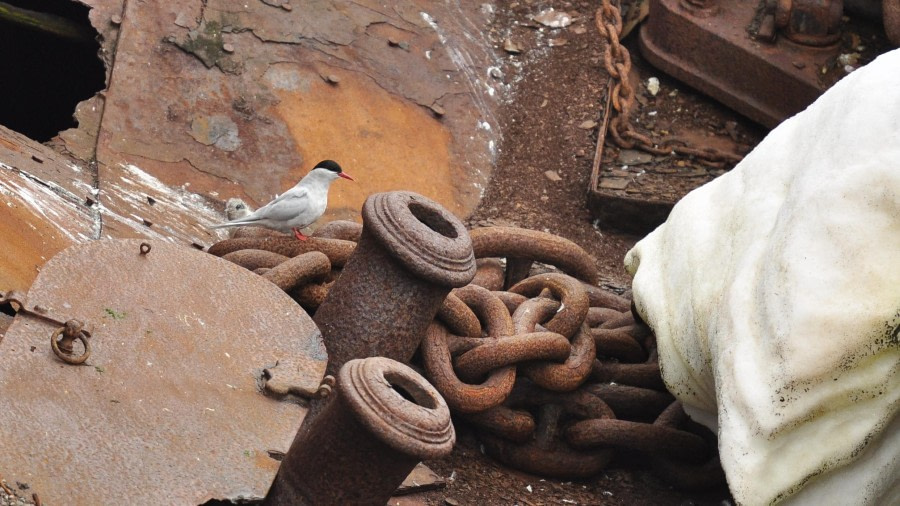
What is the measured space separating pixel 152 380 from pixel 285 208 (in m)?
1.25

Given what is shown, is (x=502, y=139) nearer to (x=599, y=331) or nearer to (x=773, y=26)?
(x=773, y=26)

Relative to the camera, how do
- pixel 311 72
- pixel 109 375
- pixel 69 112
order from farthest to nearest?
pixel 69 112 → pixel 311 72 → pixel 109 375

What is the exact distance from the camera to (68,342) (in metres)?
2.56

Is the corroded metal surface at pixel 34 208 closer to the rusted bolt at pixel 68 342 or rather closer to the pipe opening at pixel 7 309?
the pipe opening at pixel 7 309

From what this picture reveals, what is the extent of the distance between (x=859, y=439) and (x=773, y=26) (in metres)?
3.06

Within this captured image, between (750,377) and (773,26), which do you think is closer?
(750,377)

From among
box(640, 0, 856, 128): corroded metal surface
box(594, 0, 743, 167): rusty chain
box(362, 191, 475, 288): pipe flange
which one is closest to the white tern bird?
box(362, 191, 475, 288): pipe flange

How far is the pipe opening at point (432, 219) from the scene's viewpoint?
10.5ft

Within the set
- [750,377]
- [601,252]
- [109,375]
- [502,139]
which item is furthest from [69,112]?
[750,377]

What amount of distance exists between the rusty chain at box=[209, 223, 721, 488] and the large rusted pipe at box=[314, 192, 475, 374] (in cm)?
25

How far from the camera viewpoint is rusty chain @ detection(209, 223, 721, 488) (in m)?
3.49

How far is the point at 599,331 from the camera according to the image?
3883 mm

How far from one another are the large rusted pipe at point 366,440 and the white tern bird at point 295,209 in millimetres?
1223

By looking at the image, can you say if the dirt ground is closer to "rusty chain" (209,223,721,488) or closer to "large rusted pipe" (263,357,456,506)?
"rusty chain" (209,223,721,488)
